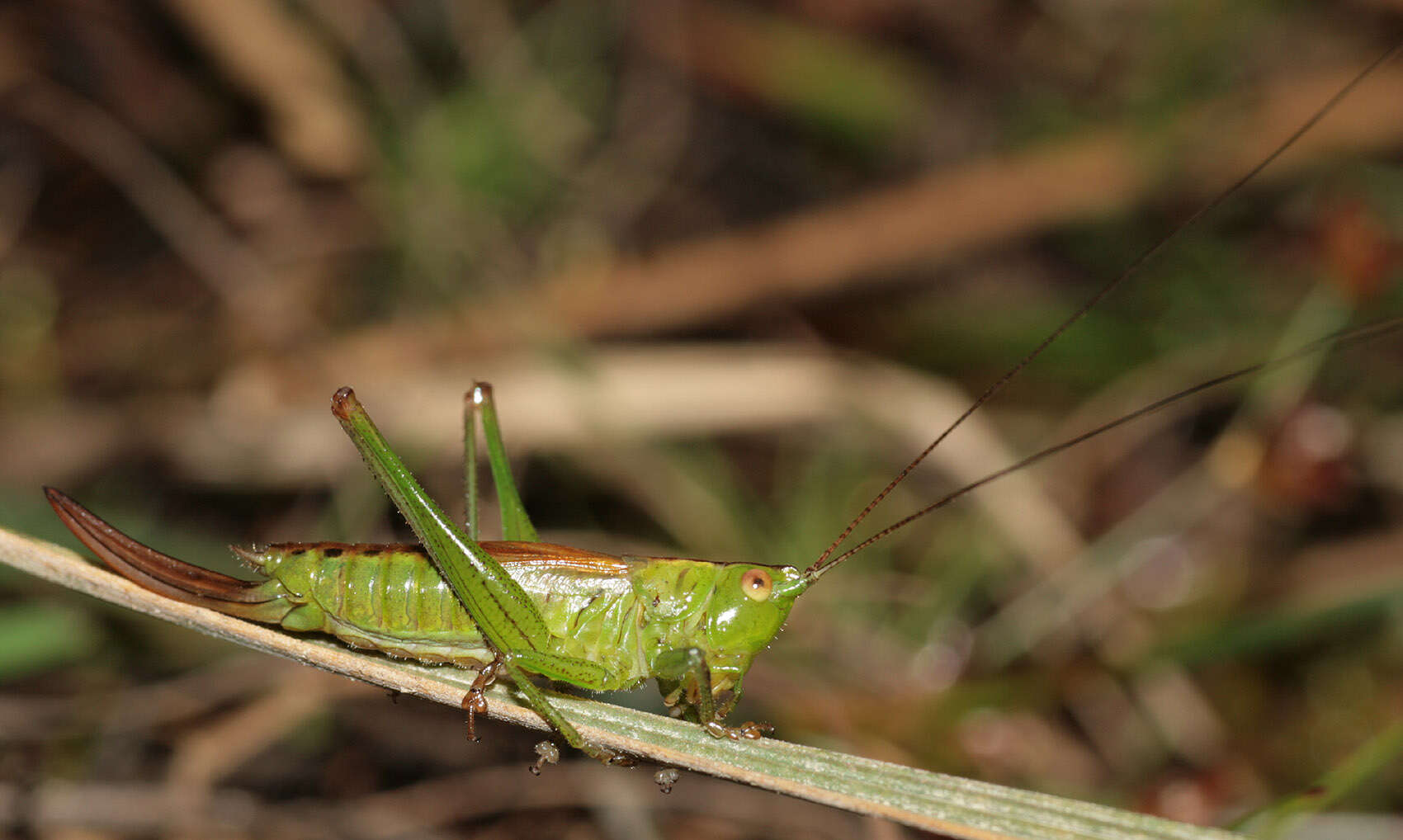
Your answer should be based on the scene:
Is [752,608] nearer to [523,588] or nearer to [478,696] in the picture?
[523,588]

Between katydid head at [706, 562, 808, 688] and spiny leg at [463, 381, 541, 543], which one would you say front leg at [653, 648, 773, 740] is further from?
spiny leg at [463, 381, 541, 543]

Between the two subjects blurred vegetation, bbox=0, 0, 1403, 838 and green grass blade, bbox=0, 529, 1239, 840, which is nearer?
green grass blade, bbox=0, 529, 1239, 840

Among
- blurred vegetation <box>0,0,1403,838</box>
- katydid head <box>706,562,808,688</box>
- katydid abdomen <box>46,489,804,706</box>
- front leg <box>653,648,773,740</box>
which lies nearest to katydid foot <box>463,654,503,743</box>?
katydid abdomen <box>46,489,804,706</box>

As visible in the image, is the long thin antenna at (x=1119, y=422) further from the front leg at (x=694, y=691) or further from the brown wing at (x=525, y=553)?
the brown wing at (x=525, y=553)

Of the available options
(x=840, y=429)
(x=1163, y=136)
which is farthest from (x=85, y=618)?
(x=1163, y=136)

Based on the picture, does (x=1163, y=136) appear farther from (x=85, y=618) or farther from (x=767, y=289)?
(x=85, y=618)

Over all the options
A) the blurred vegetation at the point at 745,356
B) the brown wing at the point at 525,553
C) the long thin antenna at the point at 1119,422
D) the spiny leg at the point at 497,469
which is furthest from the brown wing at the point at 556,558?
the blurred vegetation at the point at 745,356

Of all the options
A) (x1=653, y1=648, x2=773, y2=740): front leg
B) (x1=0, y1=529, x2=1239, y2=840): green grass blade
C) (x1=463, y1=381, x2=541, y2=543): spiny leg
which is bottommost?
(x1=0, y1=529, x2=1239, y2=840): green grass blade

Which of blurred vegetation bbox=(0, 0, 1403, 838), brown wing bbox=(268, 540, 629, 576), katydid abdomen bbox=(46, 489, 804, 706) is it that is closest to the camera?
katydid abdomen bbox=(46, 489, 804, 706)
